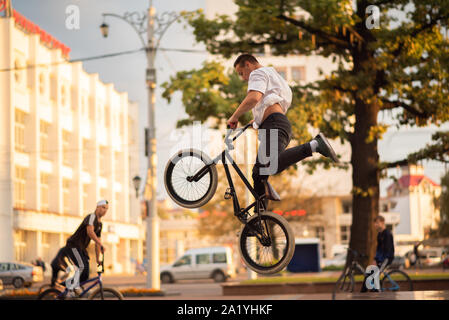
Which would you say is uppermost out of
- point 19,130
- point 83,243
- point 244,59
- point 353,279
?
point 19,130

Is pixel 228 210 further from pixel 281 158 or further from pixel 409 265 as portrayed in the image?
pixel 281 158

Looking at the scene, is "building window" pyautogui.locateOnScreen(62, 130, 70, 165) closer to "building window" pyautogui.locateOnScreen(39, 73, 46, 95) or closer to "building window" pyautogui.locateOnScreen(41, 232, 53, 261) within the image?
"building window" pyautogui.locateOnScreen(39, 73, 46, 95)

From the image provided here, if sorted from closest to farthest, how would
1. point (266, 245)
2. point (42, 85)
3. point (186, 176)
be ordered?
point (266, 245), point (186, 176), point (42, 85)

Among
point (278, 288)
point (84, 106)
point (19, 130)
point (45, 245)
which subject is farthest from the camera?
point (84, 106)

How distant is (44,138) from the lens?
57781mm

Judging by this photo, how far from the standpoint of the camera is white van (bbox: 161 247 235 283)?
41.9m

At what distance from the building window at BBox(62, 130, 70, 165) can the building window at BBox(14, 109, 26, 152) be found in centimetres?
523

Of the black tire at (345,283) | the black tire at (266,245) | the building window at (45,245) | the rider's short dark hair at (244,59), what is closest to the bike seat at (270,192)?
the black tire at (266,245)

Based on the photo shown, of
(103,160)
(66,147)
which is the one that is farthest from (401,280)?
(103,160)

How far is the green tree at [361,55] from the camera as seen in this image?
46.4 ft

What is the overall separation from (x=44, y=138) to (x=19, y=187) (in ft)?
17.2

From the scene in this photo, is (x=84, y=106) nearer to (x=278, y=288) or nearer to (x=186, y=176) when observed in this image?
(x=278, y=288)

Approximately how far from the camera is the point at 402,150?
764 inches

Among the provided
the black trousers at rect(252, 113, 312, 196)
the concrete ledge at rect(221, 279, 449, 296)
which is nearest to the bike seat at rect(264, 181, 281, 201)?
the black trousers at rect(252, 113, 312, 196)
